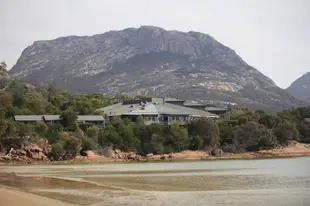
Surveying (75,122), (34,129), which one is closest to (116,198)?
(34,129)

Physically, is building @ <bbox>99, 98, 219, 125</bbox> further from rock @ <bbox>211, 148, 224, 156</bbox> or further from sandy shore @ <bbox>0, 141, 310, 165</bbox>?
sandy shore @ <bbox>0, 141, 310, 165</bbox>

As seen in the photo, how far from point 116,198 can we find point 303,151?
80.7 meters

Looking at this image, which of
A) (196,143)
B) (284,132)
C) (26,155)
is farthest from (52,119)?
(284,132)

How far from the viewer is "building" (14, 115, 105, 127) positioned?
3703 inches

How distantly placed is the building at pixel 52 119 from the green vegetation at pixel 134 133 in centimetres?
162

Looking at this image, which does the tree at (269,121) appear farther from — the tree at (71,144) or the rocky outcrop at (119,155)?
the tree at (71,144)

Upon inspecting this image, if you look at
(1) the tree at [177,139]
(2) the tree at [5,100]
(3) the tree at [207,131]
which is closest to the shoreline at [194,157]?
(1) the tree at [177,139]

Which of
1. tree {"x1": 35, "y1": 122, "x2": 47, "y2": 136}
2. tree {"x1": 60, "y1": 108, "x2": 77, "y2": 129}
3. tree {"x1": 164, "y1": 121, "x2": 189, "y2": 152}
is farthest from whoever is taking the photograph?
tree {"x1": 164, "y1": 121, "x2": 189, "y2": 152}

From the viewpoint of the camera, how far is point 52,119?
318ft

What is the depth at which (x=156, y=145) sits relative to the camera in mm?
94938

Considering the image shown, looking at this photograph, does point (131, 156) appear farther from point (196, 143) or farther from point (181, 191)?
point (181, 191)

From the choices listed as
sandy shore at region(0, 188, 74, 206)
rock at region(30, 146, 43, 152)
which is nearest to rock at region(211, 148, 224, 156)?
rock at region(30, 146, 43, 152)

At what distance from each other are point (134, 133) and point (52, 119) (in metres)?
17.1

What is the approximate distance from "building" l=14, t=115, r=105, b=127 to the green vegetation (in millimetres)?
1624
